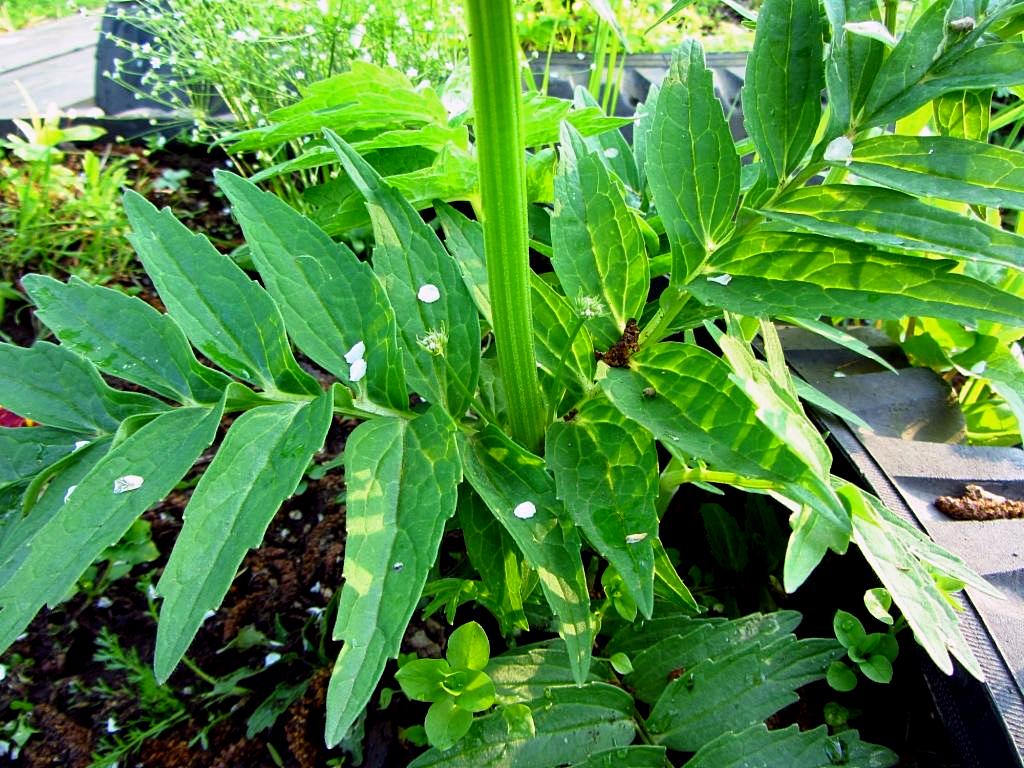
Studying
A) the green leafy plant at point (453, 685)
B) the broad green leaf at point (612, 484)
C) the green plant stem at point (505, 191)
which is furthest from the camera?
the green leafy plant at point (453, 685)

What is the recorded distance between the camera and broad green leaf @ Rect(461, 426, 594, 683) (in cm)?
55

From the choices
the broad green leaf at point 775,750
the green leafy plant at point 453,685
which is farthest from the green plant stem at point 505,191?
the broad green leaf at point 775,750

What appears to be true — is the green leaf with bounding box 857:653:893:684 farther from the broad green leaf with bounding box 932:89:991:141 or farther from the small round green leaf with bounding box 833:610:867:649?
the broad green leaf with bounding box 932:89:991:141

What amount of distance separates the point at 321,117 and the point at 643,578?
0.52 metres

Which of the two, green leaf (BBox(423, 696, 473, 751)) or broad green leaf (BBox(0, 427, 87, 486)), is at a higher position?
broad green leaf (BBox(0, 427, 87, 486))

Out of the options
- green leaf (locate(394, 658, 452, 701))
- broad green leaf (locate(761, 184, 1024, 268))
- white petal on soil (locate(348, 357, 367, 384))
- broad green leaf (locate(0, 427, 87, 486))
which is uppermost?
broad green leaf (locate(761, 184, 1024, 268))

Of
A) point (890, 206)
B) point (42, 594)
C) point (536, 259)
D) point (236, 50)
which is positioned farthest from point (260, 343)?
point (236, 50)

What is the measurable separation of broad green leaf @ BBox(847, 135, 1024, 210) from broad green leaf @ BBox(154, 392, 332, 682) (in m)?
0.45

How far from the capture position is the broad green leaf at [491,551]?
644 mm

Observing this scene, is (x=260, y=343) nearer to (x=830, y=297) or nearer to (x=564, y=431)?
(x=564, y=431)

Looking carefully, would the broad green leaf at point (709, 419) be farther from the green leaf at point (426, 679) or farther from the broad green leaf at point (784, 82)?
the green leaf at point (426, 679)

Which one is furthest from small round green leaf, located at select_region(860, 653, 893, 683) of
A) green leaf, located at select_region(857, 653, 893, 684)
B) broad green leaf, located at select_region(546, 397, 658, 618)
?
broad green leaf, located at select_region(546, 397, 658, 618)

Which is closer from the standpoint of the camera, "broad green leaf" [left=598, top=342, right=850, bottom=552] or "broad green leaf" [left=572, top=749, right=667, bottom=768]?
"broad green leaf" [left=598, top=342, right=850, bottom=552]

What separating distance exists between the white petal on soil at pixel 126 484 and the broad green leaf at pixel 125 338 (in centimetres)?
10
